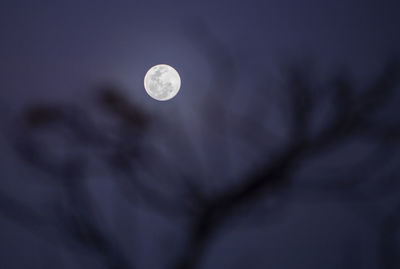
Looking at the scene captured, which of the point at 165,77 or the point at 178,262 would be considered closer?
the point at 165,77

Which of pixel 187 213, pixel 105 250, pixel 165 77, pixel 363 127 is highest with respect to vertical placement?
pixel 363 127

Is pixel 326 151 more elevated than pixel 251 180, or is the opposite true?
pixel 326 151

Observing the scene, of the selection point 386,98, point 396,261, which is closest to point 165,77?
point 386,98

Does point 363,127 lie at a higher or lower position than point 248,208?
higher

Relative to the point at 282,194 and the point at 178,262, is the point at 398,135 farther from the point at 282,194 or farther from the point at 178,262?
the point at 178,262

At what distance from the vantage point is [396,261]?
157cm

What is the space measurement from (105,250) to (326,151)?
5.37 ft

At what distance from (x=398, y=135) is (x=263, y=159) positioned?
0.91 meters

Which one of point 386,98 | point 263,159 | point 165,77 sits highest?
point 386,98

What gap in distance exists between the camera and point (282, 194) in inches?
63.3

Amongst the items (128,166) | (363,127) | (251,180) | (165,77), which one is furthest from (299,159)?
(128,166)

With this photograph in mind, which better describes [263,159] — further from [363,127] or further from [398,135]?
[398,135]

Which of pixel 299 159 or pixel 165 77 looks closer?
pixel 165 77

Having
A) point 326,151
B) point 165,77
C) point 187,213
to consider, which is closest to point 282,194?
point 326,151
